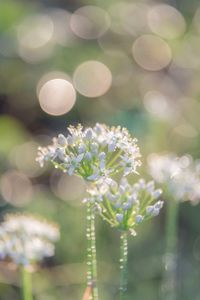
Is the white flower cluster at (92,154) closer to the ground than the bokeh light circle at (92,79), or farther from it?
closer to the ground

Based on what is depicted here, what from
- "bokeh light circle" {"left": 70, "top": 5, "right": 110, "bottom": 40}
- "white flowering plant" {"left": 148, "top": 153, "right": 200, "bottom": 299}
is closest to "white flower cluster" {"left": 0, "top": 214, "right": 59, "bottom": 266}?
"white flowering plant" {"left": 148, "top": 153, "right": 200, "bottom": 299}

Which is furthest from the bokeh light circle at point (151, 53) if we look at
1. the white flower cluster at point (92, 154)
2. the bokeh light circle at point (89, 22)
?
the white flower cluster at point (92, 154)

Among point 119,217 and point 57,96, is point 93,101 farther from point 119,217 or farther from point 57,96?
point 119,217

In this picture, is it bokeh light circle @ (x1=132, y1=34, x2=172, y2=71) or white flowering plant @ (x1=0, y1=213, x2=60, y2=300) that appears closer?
white flowering plant @ (x1=0, y1=213, x2=60, y2=300)

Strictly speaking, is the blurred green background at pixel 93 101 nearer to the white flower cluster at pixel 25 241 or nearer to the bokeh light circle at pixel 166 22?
the bokeh light circle at pixel 166 22

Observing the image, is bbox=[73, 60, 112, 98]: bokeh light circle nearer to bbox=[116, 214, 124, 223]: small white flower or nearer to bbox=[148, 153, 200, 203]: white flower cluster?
bbox=[148, 153, 200, 203]: white flower cluster

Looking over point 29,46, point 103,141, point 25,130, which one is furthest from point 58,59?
point 103,141
